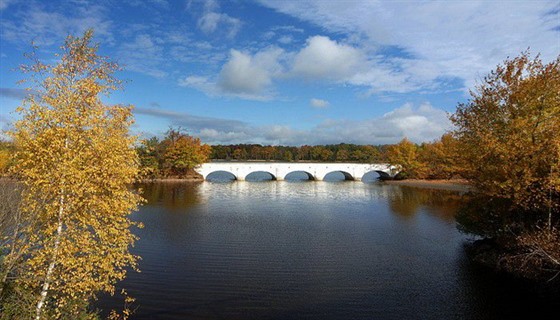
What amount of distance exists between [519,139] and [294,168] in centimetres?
6207

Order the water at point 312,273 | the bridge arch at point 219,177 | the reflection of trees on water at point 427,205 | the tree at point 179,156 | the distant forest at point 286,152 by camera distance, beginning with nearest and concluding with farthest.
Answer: the water at point 312,273 → the reflection of trees on water at point 427,205 → the tree at point 179,156 → the bridge arch at point 219,177 → the distant forest at point 286,152

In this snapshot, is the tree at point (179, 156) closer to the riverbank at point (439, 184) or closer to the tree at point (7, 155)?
the tree at point (7, 155)

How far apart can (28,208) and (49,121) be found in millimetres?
2107

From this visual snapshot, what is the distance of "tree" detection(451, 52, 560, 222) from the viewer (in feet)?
51.1

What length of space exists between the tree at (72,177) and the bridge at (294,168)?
6277 cm

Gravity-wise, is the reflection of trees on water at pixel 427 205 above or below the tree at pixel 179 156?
below

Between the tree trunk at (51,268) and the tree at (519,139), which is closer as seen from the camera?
the tree trunk at (51,268)

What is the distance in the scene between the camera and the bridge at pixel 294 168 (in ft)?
242

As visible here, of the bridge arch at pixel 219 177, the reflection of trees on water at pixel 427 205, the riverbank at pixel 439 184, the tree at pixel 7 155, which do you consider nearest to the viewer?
the tree at pixel 7 155

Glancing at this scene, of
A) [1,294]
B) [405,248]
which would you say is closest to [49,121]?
[1,294]

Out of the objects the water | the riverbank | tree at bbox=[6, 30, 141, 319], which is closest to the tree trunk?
tree at bbox=[6, 30, 141, 319]

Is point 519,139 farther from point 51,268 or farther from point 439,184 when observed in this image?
point 439,184

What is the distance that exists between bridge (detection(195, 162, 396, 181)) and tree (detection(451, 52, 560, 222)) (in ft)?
190

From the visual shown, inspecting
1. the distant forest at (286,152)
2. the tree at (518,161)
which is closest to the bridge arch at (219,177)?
the distant forest at (286,152)
